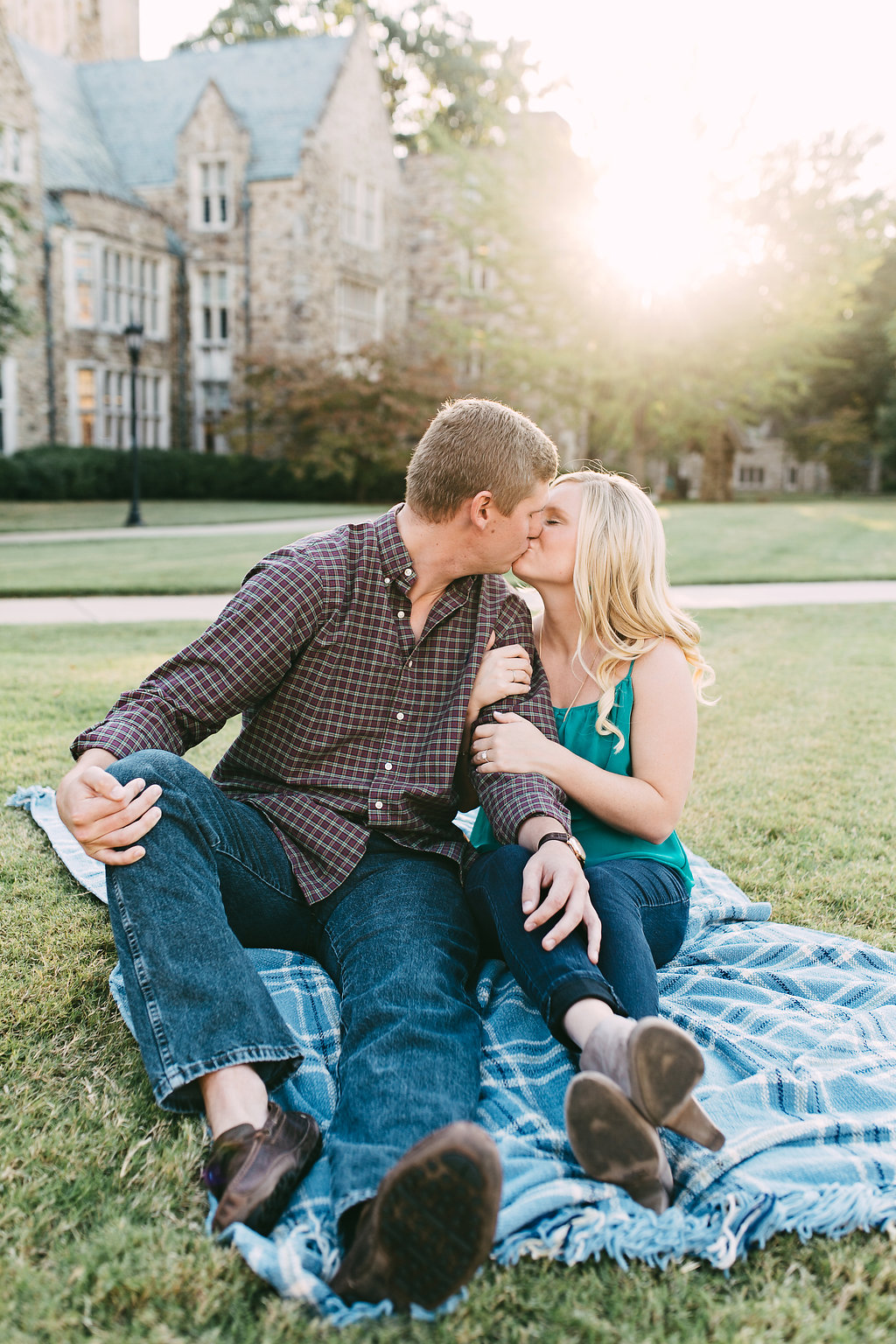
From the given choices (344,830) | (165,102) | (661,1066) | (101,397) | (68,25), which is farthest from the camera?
(68,25)

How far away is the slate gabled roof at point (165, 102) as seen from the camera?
939 inches

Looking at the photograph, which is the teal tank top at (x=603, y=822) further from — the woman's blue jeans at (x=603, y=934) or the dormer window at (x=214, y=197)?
the dormer window at (x=214, y=197)

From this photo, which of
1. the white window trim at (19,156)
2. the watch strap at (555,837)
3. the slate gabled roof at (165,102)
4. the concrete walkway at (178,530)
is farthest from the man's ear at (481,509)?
the slate gabled roof at (165,102)

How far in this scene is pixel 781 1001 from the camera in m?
2.30

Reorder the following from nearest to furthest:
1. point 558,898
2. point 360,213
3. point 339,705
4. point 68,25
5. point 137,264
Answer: point 558,898
point 339,705
point 137,264
point 360,213
point 68,25

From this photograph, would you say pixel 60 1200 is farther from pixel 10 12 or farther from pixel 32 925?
pixel 10 12

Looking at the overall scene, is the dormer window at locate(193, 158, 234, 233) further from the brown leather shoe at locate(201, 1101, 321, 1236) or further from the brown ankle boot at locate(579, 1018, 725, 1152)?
the brown ankle boot at locate(579, 1018, 725, 1152)

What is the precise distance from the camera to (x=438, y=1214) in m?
1.35

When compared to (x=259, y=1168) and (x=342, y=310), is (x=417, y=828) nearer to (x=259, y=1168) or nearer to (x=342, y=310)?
(x=259, y=1168)

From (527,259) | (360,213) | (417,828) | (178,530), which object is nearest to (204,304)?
(360,213)

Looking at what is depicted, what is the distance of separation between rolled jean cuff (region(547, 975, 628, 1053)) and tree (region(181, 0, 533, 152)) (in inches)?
1430

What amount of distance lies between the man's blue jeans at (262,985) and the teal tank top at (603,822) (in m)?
0.38

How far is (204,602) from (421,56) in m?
34.0

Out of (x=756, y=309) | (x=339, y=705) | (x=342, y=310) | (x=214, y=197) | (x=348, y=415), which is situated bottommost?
(x=339, y=705)
